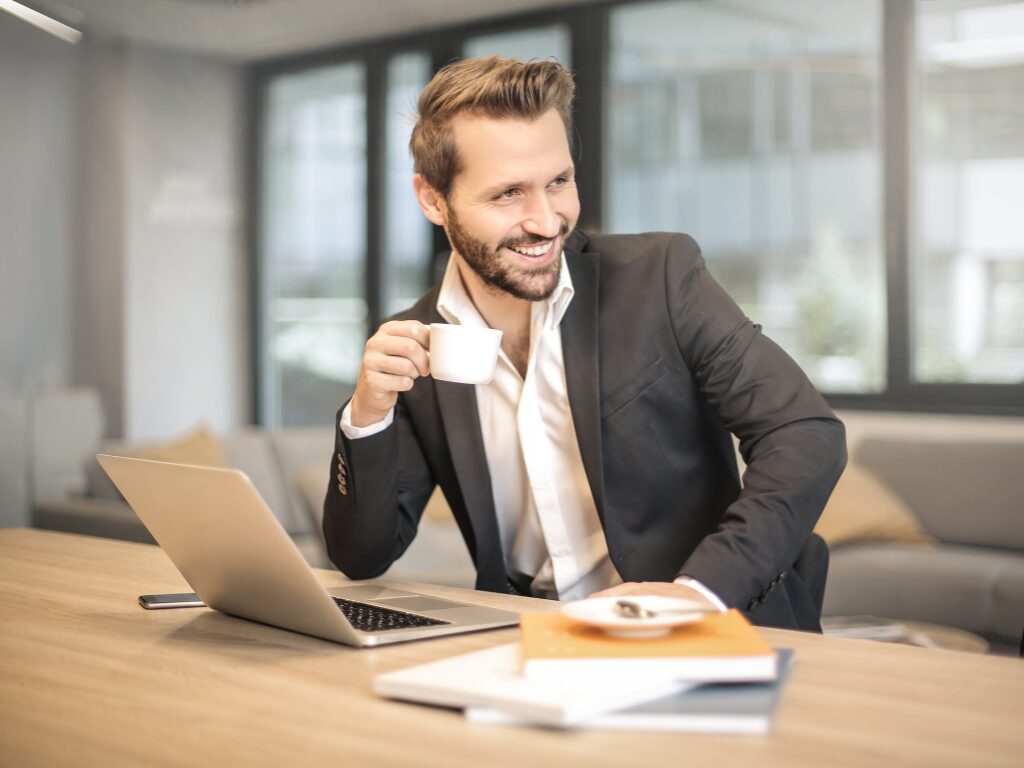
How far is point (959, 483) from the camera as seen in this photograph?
3678 mm

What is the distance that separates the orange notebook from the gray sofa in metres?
2.47

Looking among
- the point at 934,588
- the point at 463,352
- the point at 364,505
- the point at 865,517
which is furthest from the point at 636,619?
the point at 865,517

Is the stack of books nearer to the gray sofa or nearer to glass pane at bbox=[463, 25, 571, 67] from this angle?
the gray sofa

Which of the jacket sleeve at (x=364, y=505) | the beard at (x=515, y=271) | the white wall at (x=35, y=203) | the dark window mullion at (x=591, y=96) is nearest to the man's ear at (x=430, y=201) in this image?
the beard at (x=515, y=271)

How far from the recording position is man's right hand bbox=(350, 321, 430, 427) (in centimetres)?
148

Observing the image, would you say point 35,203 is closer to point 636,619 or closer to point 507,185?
point 507,185

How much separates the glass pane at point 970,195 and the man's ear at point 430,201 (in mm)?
2831

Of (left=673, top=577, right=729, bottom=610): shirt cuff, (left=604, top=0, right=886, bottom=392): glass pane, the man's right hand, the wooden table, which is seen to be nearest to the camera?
the wooden table

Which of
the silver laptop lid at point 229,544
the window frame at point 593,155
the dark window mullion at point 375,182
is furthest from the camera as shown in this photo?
the dark window mullion at point 375,182

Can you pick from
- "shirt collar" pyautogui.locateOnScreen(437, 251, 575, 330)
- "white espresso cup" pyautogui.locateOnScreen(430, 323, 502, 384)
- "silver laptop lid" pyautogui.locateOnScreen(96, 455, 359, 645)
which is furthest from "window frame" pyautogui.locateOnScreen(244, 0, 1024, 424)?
"silver laptop lid" pyautogui.locateOnScreen(96, 455, 359, 645)

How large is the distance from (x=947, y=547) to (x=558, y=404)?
2389mm

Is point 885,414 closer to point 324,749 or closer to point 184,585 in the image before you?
point 184,585

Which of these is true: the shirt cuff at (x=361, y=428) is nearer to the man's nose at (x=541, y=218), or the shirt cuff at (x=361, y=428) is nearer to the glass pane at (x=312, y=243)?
the man's nose at (x=541, y=218)

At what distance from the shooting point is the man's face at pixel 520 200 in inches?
66.7
